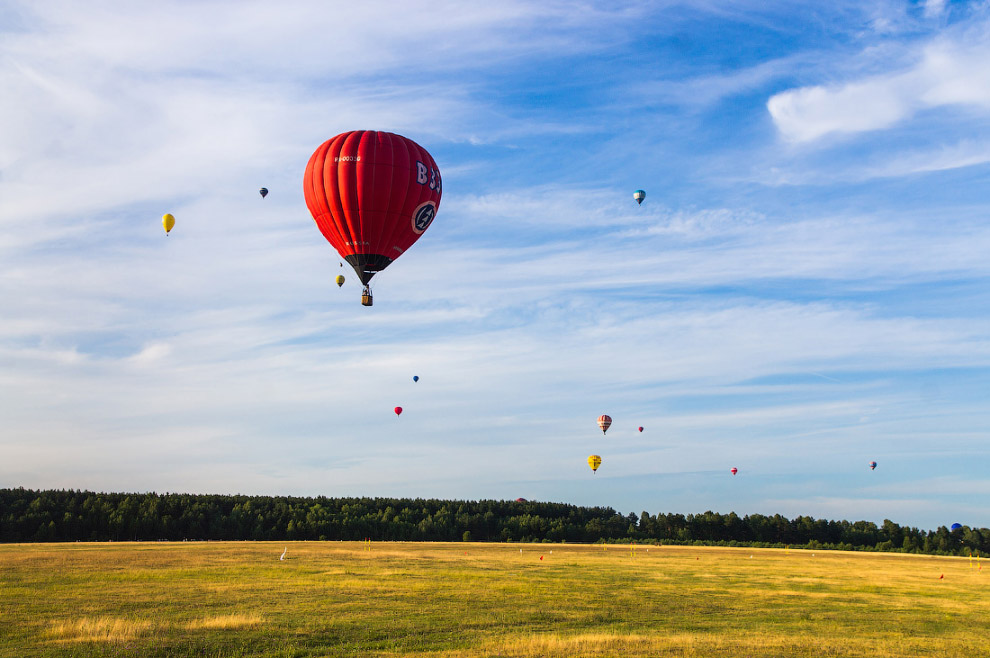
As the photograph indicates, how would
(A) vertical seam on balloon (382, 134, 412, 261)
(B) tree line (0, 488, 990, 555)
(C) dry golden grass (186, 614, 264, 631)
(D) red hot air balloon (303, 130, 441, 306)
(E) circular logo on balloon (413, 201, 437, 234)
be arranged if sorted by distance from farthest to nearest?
(B) tree line (0, 488, 990, 555) < (E) circular logo on balloon (413, 201, 437, 234) < (A) vertical seam on balloon (382, 134, 412, 261) < (D) red hot air balloon (303, 130, 441, 306) < (C) dry golden grass (186, 614, 264, 631)

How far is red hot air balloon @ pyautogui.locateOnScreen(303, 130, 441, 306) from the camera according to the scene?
143 ft

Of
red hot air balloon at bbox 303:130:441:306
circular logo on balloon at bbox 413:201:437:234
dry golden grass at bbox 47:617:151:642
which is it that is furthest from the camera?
circular logo on balloon at bbox 413:201:437:234

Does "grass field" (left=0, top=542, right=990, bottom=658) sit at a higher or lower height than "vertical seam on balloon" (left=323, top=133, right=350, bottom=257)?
lower

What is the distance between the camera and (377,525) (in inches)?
5266

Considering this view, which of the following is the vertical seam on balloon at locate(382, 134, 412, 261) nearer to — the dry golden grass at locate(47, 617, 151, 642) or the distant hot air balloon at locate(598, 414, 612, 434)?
the dry golden grass at locate(47, 617, 151, 642)

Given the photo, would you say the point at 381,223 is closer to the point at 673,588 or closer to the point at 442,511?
the point at 673,588

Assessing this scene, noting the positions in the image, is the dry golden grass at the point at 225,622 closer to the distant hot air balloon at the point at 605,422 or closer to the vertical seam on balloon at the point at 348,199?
the vertical seam on balloon at the point at 348,199

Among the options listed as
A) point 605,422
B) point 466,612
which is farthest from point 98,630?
point 605,422

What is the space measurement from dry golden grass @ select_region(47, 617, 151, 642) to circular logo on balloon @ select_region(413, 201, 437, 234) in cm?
2481

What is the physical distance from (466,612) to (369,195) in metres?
22.3

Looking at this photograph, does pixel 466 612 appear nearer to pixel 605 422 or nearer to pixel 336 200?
pixel 336 200

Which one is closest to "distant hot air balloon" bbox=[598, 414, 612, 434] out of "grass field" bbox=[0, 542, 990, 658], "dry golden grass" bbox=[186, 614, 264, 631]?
"grass field" bbox=[0, 542, 990, 658]

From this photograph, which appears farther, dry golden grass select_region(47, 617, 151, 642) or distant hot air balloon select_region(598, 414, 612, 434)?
distant hot air balloon select_region(598, 414, 612, 434)

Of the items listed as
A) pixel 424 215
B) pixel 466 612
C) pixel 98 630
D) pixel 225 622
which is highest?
pixel 424 215
